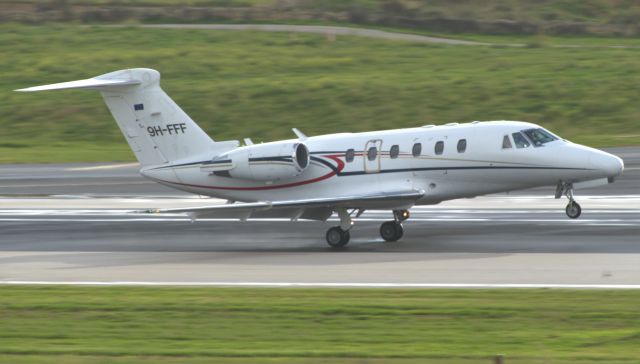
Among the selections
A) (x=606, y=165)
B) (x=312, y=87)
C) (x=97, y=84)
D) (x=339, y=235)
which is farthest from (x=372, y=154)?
(x=312, y=87)

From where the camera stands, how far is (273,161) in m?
27.0

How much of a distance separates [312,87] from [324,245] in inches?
1196

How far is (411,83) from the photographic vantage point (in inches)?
2237

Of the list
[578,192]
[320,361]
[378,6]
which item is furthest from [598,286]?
[378,6]

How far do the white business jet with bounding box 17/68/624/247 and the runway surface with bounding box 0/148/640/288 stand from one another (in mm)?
1045

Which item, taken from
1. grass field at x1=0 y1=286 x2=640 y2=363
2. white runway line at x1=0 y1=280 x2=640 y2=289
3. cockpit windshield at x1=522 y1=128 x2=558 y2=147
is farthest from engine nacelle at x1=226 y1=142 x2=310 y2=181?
grass field at x1=0 y1=286 x2=640 y2=363

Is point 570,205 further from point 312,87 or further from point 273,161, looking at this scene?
point 312,87

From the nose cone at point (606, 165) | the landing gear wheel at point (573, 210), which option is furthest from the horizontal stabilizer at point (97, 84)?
the nose cone at point (606, 165)

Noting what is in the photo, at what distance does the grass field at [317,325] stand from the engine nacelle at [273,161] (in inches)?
255

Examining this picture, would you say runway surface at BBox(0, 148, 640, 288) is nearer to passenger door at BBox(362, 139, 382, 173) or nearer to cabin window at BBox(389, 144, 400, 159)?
passenger door at BBox(362, 139, 382, 173)

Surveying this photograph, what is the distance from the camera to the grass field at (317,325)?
49.5ft

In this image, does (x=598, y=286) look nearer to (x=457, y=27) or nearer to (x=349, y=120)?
(x=349, y=120)

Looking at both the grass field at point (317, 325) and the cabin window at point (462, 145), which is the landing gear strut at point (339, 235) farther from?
the grass field at point (317, 325)

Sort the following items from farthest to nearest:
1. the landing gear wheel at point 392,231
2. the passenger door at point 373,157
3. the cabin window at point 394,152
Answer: the landing gear wheel at point 392,231, the passenger door at point 373,157, the cabin window at point 394,152
